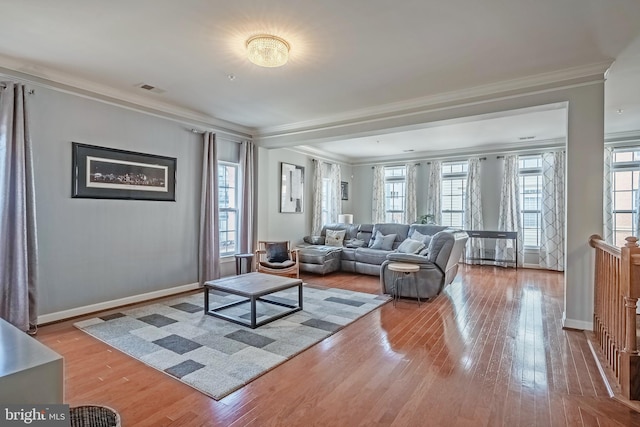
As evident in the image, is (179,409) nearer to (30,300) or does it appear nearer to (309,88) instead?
(30,300)

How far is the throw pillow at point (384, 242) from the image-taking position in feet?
21.9

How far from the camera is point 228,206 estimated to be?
586 cm

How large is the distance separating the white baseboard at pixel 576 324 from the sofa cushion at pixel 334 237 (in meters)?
4.33

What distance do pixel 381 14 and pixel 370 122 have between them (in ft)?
7.88

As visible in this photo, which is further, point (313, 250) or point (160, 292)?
point (313, 250)

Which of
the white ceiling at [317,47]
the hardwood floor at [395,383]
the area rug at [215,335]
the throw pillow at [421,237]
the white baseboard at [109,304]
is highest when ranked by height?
the white ceiling at [317,47]

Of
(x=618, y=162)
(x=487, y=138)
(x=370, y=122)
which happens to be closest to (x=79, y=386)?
(x=370, y=122)

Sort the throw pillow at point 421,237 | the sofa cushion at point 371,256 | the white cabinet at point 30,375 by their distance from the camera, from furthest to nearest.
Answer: the sofa cushion at point 371,256
the throw pillow at point 421,237
the white cabinet at point 30,375

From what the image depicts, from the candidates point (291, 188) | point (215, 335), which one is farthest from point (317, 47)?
point (291, 188)

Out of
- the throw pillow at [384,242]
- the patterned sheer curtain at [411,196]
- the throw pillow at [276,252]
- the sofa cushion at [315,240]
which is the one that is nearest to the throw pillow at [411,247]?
the throw pillow at [384,242]

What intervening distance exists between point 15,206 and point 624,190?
9.71 meters

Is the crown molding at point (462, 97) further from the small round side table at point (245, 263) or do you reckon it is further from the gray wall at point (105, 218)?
the small round side table at point (245, 263)

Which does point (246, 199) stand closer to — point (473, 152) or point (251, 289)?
point (251, 289)

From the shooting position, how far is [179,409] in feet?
6.84
